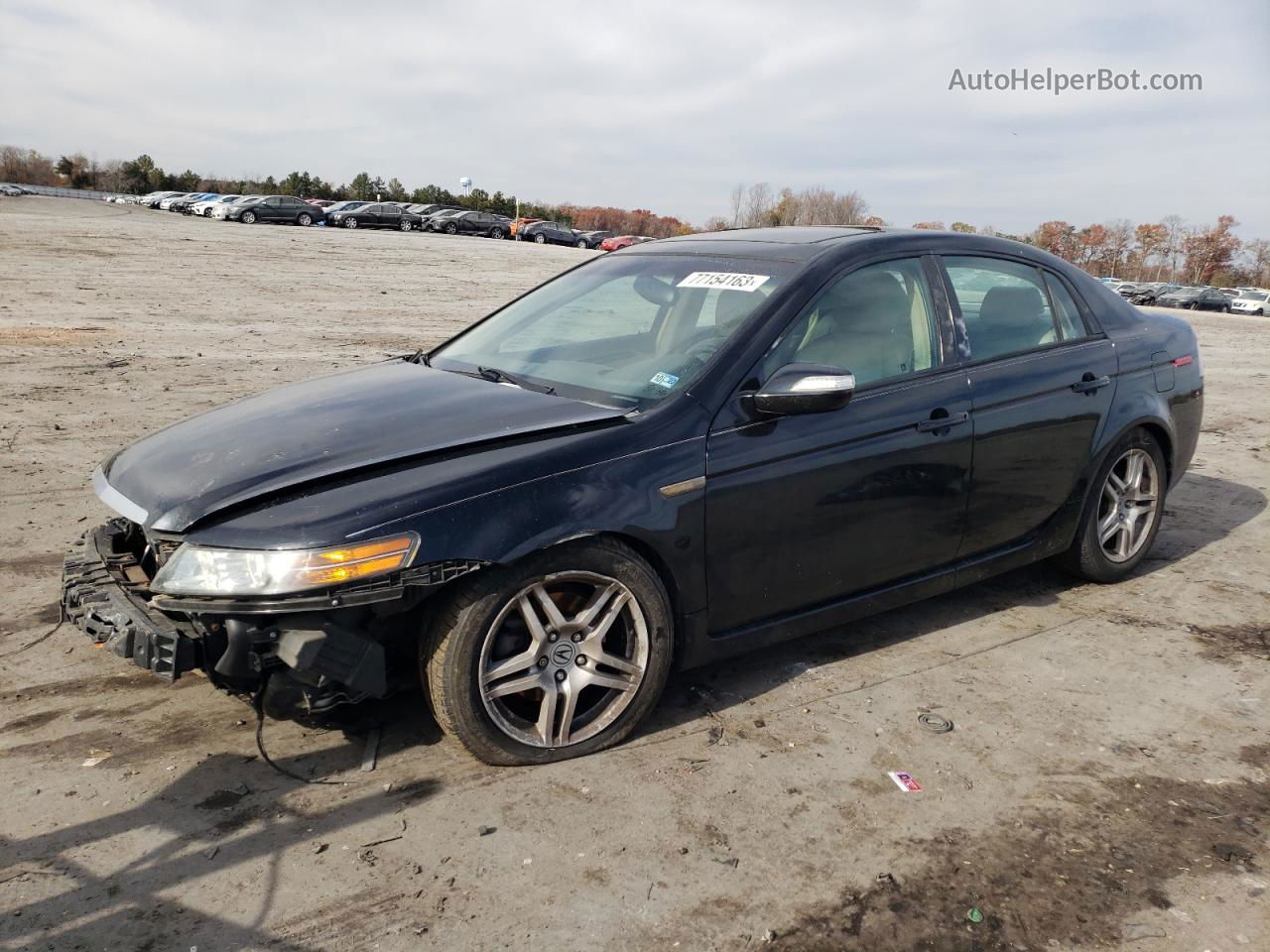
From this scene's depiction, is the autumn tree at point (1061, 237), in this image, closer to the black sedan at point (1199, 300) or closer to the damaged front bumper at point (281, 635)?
the black sedan at point (1199, 300)

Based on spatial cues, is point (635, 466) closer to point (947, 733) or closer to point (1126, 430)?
point (947, 733)

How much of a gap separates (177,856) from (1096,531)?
13.8 ft

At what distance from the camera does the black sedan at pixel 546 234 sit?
53000 mm

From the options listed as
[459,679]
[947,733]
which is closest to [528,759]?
[459,679]

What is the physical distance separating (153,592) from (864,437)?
98.2 inches

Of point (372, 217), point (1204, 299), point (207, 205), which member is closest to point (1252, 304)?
point (1204, 299)

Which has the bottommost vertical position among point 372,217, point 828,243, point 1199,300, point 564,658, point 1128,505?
point 564,658

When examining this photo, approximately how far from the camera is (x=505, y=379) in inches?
157

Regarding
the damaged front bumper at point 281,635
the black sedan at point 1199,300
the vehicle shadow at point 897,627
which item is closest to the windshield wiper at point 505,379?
the damaged front bumper at point 281,635

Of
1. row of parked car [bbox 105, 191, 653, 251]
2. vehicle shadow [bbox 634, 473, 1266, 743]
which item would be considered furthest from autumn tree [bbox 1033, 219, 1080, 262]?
vehicle shadow [bbox 634, 473, 1266, 743]

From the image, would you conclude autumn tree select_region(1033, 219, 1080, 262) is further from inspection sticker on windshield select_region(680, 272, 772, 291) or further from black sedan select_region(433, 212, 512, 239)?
inspection sticker on windshield select_region(680, 272, 772, 291)

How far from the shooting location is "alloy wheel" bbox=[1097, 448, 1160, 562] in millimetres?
4965

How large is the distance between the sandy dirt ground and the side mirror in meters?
1.14

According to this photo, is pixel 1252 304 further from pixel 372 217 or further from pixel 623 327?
pixel 623 327
